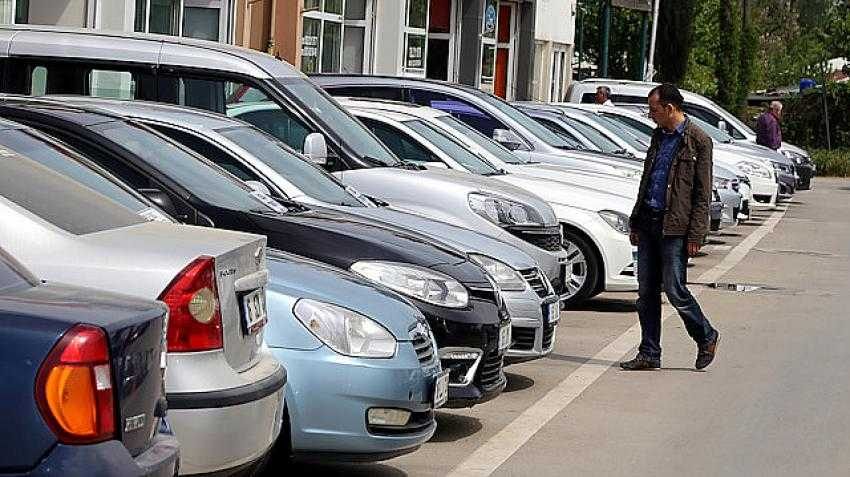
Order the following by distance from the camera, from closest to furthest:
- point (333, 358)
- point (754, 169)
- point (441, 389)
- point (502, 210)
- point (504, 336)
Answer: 1. point (333, 358)
2. point (441, 389)
3. point (504, 336)
4. point (502, 210)
5. point (754, 169)

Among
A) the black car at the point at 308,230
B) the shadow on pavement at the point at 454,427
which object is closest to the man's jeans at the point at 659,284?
the shadow on pavement at the point at 454,427

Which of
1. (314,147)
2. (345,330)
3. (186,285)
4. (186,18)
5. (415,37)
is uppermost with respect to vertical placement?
(415,37)

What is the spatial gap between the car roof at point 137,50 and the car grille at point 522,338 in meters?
2.80

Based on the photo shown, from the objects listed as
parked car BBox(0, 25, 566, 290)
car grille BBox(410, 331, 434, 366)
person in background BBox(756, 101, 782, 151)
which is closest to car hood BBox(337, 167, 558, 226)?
parked car BBox(0, 25, 566, 290)

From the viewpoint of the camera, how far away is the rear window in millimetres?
5578

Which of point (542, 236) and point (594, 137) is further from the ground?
point (594, 137)

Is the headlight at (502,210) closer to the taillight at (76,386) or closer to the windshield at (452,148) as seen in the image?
the windshield at (452,148)

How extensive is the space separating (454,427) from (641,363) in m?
2.66

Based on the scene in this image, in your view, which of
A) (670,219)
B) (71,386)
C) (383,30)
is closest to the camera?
A: (71,386)

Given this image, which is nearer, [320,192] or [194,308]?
[194,308]

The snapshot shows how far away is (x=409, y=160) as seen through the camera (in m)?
13.4

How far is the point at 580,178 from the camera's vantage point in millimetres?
15805

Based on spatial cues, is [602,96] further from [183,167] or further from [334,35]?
[183,167]

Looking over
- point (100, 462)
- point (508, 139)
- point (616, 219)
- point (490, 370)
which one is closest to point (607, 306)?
point (616, 219)
